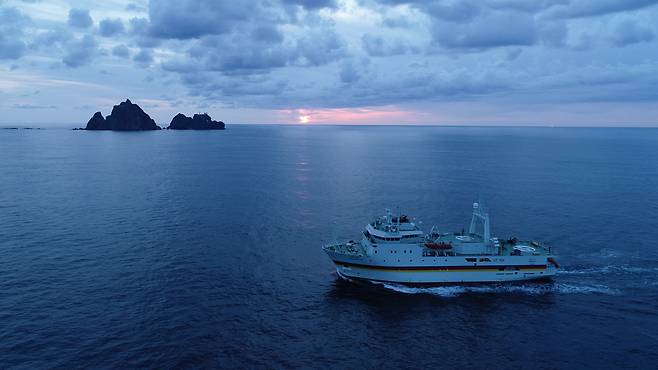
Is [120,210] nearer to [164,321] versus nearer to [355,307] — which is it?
[164,321]

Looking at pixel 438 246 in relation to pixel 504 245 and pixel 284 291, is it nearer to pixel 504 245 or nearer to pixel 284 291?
pixel 504 245

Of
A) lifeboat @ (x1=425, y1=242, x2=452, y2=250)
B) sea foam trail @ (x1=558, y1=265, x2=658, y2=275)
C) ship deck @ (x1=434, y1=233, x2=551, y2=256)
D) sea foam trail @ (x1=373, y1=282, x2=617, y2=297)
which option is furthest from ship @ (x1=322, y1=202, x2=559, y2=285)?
sea foam trail @ (x1=558, y1=265, x2=658, y2=275)

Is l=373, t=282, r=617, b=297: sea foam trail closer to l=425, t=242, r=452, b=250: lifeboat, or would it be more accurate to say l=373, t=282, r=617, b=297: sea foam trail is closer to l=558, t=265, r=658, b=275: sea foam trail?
l=558, t=265, r=658, b=275: sea foam trail

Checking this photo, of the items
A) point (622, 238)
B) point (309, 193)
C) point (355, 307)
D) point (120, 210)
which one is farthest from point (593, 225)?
point (120, 210)

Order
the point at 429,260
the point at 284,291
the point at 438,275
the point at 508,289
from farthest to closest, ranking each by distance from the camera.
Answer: the point at 438,275 < the point at 508,289 < the point at 429,260 < the point at 284,291

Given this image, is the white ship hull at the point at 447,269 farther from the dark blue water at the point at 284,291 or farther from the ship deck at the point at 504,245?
the dark blue water at the point at 284,291

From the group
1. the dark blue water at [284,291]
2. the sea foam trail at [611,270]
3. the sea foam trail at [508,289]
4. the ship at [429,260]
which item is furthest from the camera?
the sea foam trail at [611,270]

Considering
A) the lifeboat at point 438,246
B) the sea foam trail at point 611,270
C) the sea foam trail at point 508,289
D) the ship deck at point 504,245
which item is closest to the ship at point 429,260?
the lifeboat at point 438,246

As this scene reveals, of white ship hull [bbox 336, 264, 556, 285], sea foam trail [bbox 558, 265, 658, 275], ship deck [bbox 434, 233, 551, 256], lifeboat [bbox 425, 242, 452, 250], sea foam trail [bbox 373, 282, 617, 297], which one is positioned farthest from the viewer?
sea foam trail [bbox 558, 265, 658, 275]

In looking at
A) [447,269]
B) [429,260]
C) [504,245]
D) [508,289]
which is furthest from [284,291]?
[504,245]
